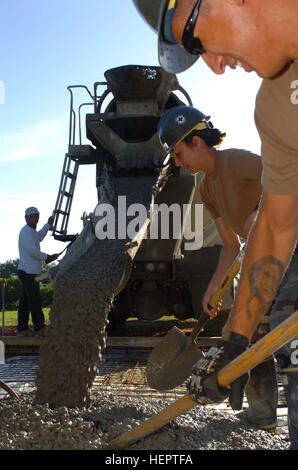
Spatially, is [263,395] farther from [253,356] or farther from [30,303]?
[30,303]

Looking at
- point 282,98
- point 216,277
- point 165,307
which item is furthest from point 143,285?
point 282,98

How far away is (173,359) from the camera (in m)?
2.67

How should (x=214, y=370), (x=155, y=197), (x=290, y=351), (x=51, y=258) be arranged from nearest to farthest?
(x=214, y=370) → (x=290, y=351) → (x=155, y=197) → (x=51, y=258)

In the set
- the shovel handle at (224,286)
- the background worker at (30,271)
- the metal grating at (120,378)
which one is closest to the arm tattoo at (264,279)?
the shovel handle at (224,286)

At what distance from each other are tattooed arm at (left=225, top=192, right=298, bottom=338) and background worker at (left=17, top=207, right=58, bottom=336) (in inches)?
155

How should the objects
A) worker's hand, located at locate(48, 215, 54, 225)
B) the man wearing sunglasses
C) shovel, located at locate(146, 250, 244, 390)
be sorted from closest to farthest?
the man wearing sunglasses < shovel, located at locate(146, 250, 244, 390) < worker's hand, located at locate(48, 215, 54, 225)

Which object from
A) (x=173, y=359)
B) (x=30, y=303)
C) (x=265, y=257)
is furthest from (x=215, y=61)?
(x=30, y=303)

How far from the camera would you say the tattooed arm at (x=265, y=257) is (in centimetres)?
161

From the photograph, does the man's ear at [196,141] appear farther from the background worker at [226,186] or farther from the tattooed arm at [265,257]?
the tattooed arm at [265,257]

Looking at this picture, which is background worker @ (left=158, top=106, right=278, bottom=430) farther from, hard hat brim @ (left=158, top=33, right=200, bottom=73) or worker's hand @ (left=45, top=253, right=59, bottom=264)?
worker's hand @ (left=45, top=253, right=59, bottom=264)

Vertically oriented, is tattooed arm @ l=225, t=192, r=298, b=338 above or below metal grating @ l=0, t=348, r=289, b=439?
above

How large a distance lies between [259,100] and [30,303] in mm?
4155

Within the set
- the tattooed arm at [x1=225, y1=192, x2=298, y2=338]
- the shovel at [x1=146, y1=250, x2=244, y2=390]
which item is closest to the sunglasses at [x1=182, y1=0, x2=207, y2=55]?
the tattooed arm at [x1=225, y1=192, x2=298, y2=338]

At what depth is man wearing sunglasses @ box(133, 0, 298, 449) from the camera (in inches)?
51.8
